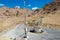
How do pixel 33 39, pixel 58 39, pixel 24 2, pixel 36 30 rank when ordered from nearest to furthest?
1. pixel 24 2
2. pixel 33 39
3. pixel 58 39
4. pixel 36 30

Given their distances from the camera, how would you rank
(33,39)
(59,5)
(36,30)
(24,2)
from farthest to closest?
(59,5), (36,30), (33,39), (24,2)

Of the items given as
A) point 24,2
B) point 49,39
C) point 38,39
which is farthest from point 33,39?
point 24,2

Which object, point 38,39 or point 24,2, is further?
point 38,39

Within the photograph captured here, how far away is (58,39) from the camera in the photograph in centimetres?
3262

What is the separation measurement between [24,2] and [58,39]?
10.8m

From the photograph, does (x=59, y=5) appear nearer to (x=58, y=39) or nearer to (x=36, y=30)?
(x=36, y=30)

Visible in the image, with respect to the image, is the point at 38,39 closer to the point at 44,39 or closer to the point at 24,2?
the point at 44,39

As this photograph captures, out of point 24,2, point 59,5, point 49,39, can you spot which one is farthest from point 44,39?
point 59,5

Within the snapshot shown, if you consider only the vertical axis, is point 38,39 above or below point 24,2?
below

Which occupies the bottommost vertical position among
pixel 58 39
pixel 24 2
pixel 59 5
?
pixel 58 39

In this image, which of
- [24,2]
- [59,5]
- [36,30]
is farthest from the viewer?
[59,5]

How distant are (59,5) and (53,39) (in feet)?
378

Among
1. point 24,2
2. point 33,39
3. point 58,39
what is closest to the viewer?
point 24,2

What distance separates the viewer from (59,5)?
145m
